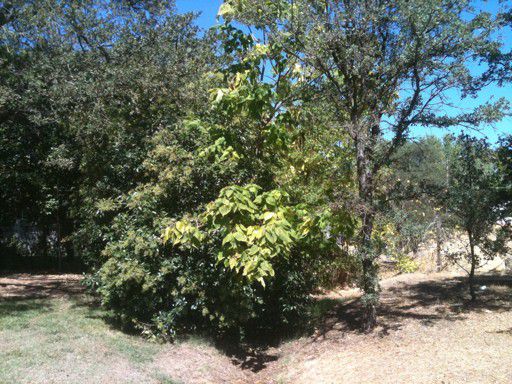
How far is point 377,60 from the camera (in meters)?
6.95

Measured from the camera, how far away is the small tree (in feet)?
23.9

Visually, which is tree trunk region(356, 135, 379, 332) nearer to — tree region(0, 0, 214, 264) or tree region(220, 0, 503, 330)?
tree region(220, 0, 503, 330)

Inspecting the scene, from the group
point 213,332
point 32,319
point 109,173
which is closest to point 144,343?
point 213,332

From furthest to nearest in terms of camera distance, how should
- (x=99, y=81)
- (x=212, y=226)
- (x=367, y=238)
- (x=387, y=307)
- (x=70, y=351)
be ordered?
(x=99, y=81) < (x=387, y=307) < (x=367, y=238) < (x=212, y=226) < (x=70, y=351)

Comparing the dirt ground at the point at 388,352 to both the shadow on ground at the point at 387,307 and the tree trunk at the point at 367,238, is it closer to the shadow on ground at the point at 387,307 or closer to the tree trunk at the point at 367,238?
the shadow on ground at the point at 387,307

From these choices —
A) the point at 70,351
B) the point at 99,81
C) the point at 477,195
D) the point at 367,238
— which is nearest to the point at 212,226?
the point at 367,238

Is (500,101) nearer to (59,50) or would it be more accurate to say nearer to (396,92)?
(396,92)

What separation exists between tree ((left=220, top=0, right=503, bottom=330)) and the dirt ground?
69cm

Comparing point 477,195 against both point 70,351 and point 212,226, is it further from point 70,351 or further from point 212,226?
point 70,351

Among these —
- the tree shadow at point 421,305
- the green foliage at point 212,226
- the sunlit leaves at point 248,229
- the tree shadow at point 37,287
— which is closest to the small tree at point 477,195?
the tree shadow at point 421,305

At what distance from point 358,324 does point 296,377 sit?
1797mm

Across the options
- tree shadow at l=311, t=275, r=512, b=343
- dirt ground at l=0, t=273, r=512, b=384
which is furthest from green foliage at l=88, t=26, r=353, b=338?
tree shadow at l=311, t=275, r=512, b=343

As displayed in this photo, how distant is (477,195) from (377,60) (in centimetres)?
259

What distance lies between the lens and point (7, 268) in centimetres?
1492
